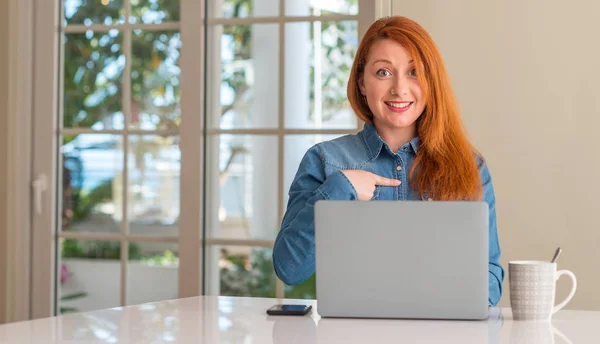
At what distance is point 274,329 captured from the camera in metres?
1.46

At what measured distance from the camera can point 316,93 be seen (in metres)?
5.07

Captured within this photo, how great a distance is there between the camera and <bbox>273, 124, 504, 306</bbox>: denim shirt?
2.01 meters

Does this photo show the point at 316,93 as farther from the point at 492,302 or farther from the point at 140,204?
the point at 492,302

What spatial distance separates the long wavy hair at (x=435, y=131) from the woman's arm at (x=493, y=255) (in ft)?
0.20

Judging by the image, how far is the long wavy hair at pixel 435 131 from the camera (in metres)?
2.05

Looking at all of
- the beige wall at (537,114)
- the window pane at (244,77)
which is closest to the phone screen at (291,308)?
the beige wall at (537,114)

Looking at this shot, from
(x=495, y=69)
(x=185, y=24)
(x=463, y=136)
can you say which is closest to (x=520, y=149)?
(x=495, y=69)

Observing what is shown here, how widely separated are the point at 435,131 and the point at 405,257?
2.39 feet

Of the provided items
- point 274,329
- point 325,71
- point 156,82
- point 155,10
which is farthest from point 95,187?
point 274,329

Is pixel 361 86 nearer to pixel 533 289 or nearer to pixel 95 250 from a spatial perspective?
pixel 533 289

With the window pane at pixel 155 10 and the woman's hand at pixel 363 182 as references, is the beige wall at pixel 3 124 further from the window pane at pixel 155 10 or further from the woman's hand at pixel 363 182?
the woman's hand at pixel 363 182

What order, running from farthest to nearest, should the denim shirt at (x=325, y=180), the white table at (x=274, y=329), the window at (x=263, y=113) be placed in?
the window at (x=263, y=113)
the denim shirt at (x=325, y=180)
the white table at (x=274, y=329)

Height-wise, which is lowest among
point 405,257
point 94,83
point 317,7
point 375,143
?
point 405,257

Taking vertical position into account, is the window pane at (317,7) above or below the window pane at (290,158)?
above
